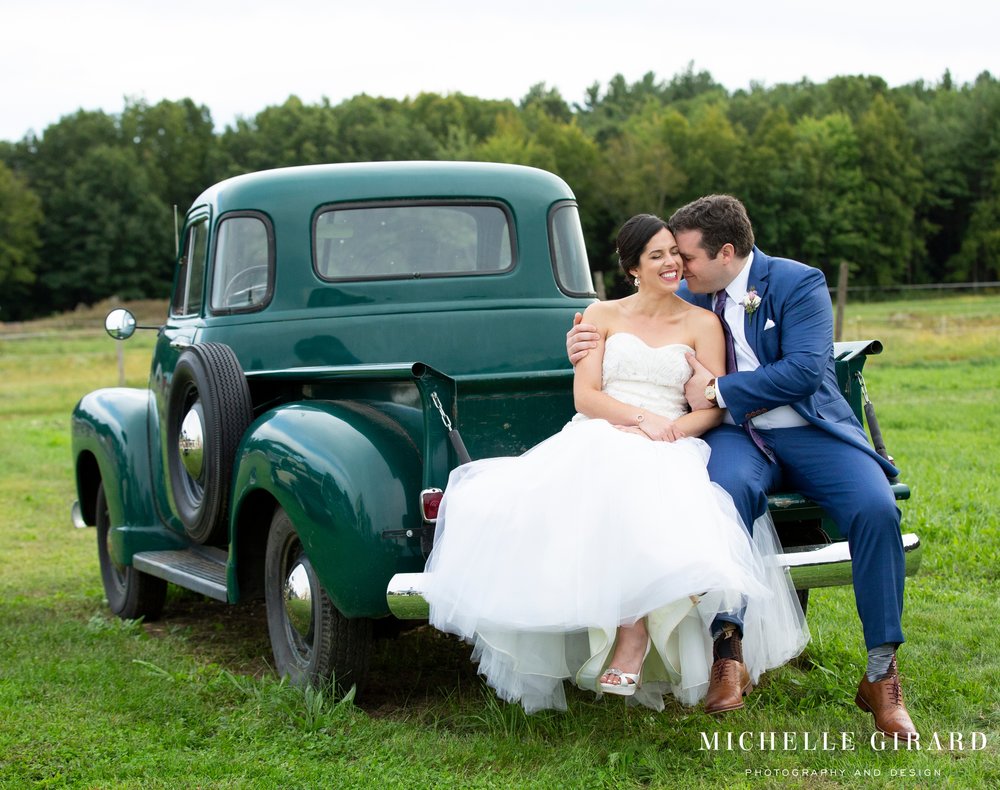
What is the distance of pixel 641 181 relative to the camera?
70.9m

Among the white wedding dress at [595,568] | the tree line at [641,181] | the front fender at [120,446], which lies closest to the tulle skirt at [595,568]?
the white wedding dress at [595,568]

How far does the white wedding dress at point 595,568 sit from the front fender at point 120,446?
2623mm

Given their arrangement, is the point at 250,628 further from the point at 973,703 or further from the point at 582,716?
the point at 973,703

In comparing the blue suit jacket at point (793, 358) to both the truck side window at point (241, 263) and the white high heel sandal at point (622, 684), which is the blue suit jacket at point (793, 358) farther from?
the truck side window at point (241, 263)

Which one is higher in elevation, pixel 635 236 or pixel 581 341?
pixel 635 236

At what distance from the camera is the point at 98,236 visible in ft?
237

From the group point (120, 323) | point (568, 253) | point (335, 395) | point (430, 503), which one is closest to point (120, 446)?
point (120, 323)

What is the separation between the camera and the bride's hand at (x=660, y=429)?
3.94 metres

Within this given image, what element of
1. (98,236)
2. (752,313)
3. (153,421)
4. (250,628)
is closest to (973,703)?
(752,313)

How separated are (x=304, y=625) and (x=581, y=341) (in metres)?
1.46

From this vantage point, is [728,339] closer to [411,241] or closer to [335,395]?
[335,395]

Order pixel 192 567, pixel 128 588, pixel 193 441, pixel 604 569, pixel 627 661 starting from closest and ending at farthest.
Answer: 1. pixel 604 569
2. pixel 627 661
3. pixel 193 441
4. pixel 192 567
5. pixel 128 588

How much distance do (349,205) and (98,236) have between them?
Answer: 71.5m

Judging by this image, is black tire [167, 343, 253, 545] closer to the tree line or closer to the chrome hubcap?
the chrome hubcap
